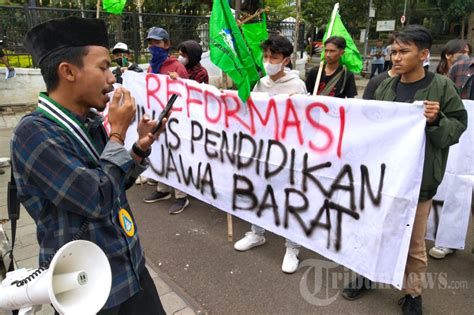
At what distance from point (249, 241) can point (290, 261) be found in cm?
47

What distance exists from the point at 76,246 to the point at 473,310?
8.74 feet

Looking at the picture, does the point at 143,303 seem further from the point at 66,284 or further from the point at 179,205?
the point at 179,205

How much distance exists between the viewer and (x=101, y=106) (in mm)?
1403

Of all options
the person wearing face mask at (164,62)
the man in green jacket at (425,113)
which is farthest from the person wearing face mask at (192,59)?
the man in green jacket at (425,113)

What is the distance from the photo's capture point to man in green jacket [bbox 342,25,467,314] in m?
2.17

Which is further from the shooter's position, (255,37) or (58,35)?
(255,37)

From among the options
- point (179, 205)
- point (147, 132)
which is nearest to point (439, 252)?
point (179, 205)

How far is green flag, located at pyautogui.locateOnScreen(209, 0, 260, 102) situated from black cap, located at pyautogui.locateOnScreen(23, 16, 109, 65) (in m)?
1.73

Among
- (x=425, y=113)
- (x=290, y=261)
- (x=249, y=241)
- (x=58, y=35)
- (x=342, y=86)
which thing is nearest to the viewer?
(x=58, y=35)

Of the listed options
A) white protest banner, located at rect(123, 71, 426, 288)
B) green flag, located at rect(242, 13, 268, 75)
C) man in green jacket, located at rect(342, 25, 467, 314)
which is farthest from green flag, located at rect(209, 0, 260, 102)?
man in green jacket, located at rect(342, 25, 467, 314)

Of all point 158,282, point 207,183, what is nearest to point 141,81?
point 207,183

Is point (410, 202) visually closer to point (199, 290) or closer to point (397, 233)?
point (397, 233)

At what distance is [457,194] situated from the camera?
3059 millimetres

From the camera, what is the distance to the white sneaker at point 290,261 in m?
3.00
